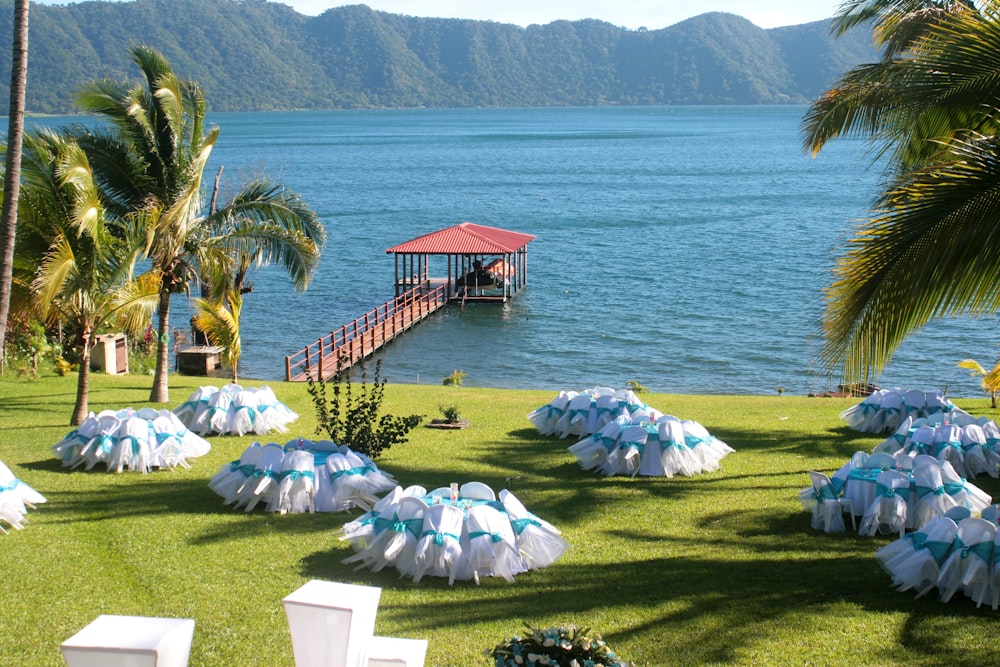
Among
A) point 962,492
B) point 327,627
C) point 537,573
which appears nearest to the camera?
point 327,627

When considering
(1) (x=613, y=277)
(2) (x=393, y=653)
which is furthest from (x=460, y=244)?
(2) (x=393, y=653)

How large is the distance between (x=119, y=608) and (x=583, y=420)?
8603 millimetres

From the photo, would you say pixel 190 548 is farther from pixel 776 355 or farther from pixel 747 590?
pixel 776 355

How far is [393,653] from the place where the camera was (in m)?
5.66

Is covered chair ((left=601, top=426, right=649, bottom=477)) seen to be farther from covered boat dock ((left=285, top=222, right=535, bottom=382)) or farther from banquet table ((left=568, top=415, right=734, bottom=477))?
covered boat dock ((left=285, top=222, right=535, bottom=382))

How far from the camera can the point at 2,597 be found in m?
8.53

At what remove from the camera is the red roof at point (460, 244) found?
42.6m

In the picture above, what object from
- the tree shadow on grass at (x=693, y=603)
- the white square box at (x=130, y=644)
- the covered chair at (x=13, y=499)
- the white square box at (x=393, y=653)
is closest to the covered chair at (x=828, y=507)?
the tree shadow on grass at (x=693, y=603)

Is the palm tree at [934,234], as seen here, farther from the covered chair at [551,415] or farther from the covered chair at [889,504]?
the covered chair at [551,415]

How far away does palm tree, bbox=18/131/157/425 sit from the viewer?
1448 centimetres

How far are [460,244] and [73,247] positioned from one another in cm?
2842

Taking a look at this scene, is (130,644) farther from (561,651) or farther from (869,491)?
(869,491)

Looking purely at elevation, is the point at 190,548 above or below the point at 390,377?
above

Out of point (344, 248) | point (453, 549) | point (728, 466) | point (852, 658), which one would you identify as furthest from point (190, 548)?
point (344, 248)
